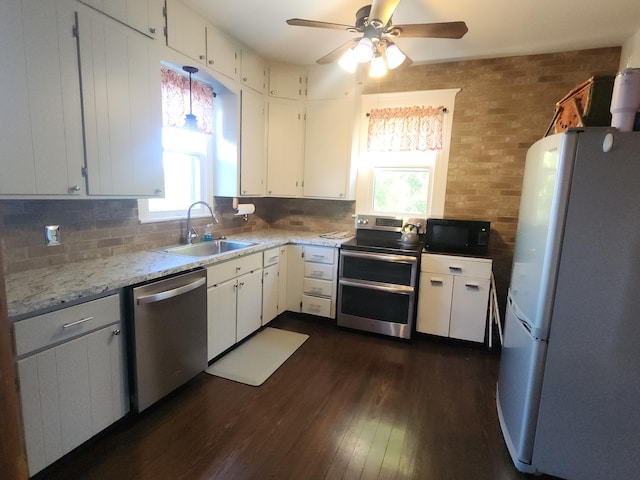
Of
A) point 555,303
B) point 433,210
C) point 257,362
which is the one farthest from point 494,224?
point 257,362

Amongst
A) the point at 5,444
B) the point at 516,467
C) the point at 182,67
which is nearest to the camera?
the point at 5,444

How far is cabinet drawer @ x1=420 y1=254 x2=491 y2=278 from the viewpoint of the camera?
2.92 m

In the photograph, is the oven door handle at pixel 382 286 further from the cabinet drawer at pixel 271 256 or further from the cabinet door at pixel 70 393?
the cabinet door at pixel 70 393

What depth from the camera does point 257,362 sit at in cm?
266

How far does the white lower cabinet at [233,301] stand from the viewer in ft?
8.08

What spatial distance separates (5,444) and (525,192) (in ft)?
8.12

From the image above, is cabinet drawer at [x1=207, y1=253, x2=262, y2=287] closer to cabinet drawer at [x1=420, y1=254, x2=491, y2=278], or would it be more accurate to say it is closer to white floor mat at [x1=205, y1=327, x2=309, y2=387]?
white floor mat at [x1=205, y1=327, x2=309, y2=387]

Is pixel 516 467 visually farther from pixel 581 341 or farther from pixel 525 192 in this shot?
pixel 525 192

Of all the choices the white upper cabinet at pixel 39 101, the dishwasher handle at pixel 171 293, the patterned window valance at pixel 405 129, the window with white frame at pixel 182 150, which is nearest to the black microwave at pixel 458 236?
the patterned window valance at pixel 405 129

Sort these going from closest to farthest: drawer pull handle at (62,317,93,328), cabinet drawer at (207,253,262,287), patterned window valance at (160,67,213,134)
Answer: drawer pull handle at (62,317,93,328) < cabinet drawer at (207,253,262,287) < patterned window valance at (160,67,213,134)

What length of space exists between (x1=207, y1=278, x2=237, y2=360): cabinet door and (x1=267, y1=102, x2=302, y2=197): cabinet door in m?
1.40

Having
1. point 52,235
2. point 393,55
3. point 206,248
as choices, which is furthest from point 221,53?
point 52,235

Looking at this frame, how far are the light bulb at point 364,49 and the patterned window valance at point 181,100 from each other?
143 cm

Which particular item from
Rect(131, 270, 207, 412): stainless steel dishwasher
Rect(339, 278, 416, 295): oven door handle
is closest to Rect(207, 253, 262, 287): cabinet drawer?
Rect(131, 270, 207, 412): stainless steel dishwasher
